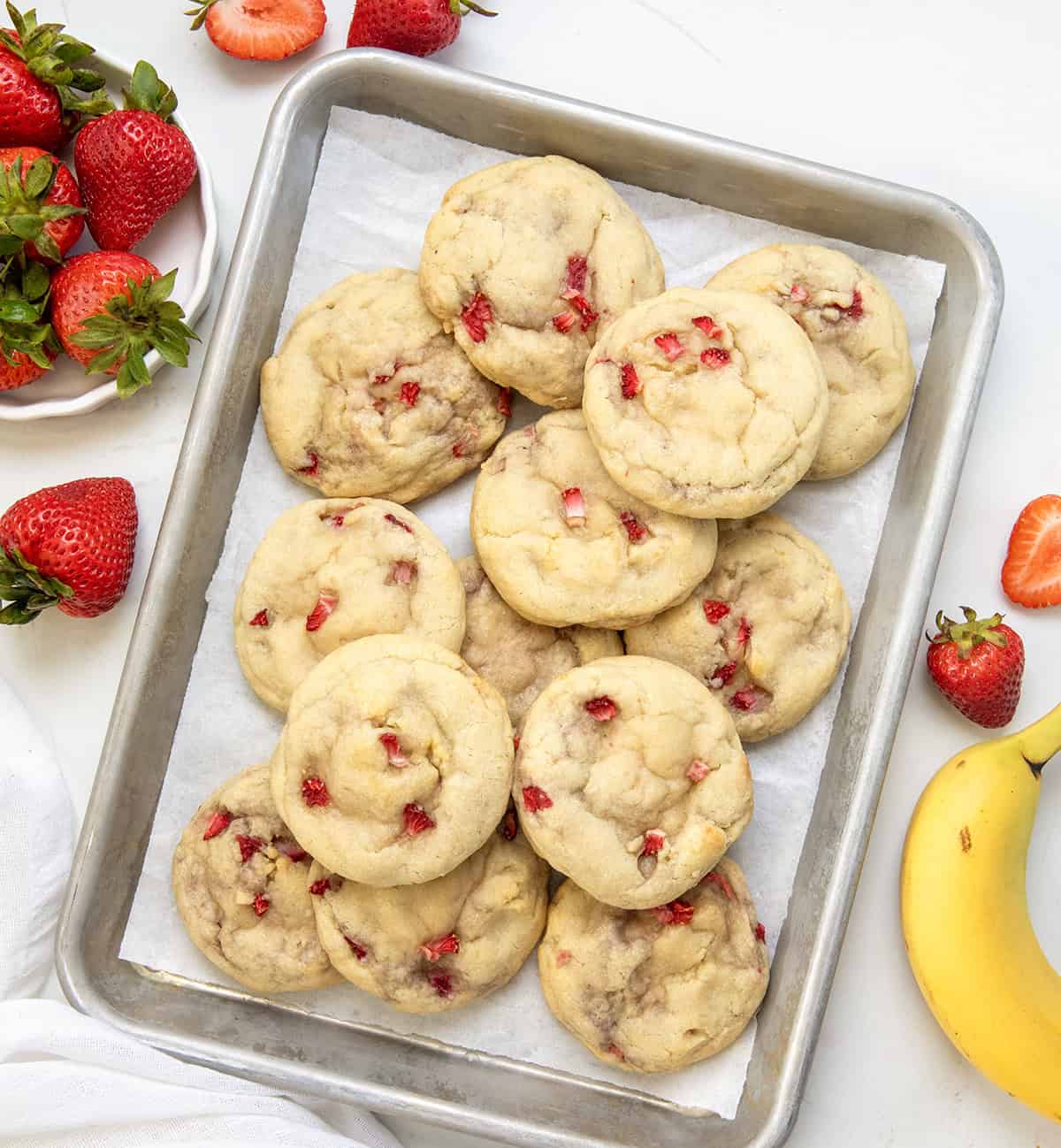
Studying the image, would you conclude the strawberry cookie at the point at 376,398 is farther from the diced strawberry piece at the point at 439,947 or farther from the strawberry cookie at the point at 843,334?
the diced strawberry piece at the point at 439,947

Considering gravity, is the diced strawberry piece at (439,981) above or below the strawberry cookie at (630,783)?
below

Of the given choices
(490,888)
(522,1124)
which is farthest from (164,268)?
(522,1124)

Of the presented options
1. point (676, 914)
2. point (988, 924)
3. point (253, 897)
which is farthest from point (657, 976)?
point (253, 897)

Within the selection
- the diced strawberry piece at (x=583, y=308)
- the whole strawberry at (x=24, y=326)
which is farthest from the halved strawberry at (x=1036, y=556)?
the whole strawberry at (x=24, y=326)

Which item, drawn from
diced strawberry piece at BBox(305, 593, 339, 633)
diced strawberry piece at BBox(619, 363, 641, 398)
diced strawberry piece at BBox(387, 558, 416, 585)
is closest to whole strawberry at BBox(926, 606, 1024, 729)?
diced strawberry piece at BBox(619, 363, 641, 398)

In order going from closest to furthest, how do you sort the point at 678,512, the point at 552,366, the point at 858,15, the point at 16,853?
1. the point at 678,512
2. the point at 552,366
3. the point at 16,853
4. the point at 858,15

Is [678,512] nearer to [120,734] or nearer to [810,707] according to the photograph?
[810,707]

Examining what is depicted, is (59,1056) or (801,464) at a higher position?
(801,464)

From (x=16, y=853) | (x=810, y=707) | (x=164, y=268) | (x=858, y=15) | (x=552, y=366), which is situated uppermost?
(x=858, y=15)
